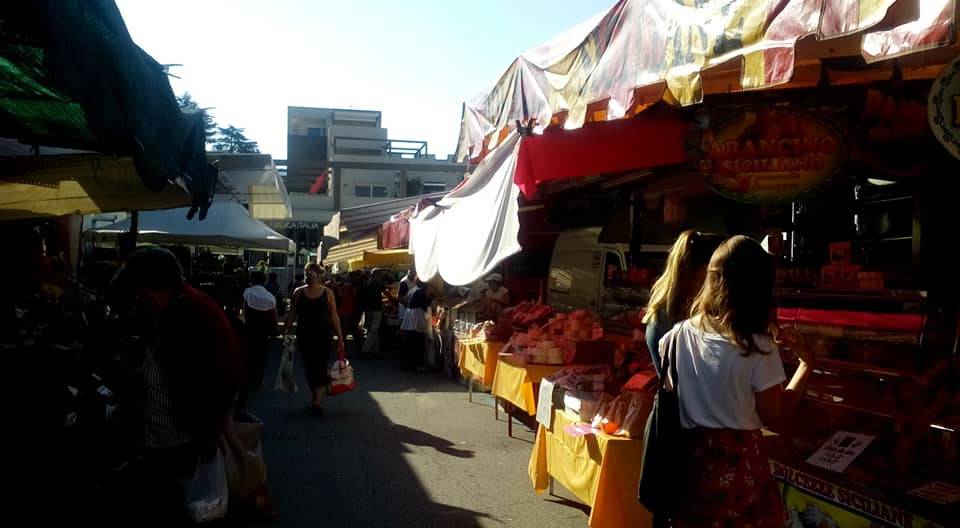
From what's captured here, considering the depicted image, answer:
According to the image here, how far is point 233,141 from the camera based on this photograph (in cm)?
4838

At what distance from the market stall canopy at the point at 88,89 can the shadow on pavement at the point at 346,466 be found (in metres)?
2.79

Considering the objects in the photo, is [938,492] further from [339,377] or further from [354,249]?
[354,249]

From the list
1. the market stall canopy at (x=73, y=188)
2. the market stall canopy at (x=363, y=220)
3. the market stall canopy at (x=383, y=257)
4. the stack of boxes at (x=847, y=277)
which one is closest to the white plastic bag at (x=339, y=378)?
the market stall canopy at (x=73, y=188)

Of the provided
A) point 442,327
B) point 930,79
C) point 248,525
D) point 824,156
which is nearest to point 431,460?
point 248,525

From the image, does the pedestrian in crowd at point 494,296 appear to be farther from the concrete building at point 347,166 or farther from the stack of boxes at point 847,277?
the concrete building at point 347,166

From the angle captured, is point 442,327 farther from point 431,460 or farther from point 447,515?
point 447,515

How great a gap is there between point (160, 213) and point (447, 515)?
12.3 meters

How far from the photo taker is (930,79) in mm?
4242

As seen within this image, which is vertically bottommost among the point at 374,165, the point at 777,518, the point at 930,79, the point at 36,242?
the point at 777,518

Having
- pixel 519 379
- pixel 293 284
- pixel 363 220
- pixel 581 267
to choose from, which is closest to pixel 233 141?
pixel 293 284

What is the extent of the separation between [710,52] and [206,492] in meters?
3.34

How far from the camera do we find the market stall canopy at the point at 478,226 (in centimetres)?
504

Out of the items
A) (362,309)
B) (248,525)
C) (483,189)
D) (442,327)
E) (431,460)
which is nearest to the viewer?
(248,525)

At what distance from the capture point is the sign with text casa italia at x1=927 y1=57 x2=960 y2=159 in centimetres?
278
